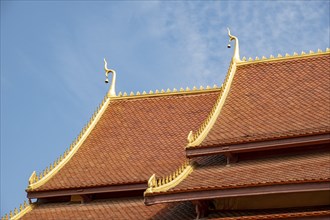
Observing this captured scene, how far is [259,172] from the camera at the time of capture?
677 inches

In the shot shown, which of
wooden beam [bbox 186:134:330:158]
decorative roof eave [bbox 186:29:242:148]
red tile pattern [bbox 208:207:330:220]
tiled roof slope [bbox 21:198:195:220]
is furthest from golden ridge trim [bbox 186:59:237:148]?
red tile pattern [bbox 208:207:330:220]

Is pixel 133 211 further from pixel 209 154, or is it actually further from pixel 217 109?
pixel 217 109

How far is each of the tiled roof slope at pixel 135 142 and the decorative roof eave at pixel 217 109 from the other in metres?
1.30

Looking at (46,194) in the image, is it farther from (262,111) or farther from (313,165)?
(313,165)

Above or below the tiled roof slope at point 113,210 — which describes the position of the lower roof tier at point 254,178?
above

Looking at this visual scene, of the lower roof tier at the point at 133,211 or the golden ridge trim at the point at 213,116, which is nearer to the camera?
the lower roof tier at the point at 133,211

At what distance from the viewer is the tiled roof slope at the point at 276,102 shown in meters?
18.4

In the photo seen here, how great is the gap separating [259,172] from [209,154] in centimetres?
152

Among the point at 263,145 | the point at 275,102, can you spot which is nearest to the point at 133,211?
the point at 263,145

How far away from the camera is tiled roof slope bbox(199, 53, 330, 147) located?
60.5 feet

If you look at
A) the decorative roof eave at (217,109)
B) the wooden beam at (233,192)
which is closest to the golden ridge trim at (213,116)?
the decorative roof eave at (217,109)

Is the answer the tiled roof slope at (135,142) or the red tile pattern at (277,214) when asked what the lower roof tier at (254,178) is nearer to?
the red tile pattern at (277,214)

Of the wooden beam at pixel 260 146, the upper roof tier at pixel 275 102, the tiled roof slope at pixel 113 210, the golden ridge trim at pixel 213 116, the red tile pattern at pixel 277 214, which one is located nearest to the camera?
the red tile pattern at pixel 277 214

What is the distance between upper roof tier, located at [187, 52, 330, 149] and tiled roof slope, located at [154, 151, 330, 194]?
57 cm
